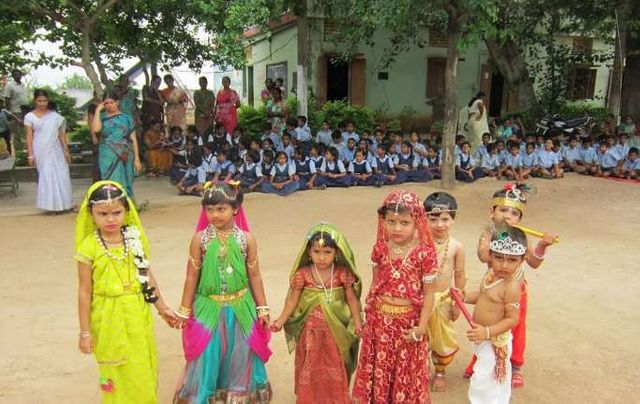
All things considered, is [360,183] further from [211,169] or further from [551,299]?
[551,299]

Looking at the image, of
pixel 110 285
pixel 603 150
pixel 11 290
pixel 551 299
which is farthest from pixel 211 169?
pixel 603 150

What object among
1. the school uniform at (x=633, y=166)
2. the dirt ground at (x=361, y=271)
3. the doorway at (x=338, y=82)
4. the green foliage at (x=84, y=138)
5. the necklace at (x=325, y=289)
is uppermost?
the doorway at (x=338, y=82)

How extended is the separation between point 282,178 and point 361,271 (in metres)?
3.89

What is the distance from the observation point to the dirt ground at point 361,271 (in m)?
3.34

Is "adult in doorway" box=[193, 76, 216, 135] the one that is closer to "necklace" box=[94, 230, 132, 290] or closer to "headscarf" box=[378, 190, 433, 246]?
"necklace" box=[94, 230, 132, 290]

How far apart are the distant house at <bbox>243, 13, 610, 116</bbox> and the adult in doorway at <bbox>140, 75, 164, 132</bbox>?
5.68 meters

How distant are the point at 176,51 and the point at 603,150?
8.32 m

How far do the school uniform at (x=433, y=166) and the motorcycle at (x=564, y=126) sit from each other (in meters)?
3.45

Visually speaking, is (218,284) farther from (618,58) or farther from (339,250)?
(618,58)

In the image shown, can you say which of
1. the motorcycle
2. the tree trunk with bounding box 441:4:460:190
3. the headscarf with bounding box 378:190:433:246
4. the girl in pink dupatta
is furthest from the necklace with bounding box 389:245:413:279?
the motorcycle

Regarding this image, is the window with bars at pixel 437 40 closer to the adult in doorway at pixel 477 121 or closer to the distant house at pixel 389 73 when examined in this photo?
the distant house at pixel 389 73

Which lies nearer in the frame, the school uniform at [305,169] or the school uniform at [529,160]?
the school uniform at [305,169]

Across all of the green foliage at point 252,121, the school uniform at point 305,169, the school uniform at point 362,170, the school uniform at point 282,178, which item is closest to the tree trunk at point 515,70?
the green foliage at point 252,121

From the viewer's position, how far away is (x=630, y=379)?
341 centimetres
